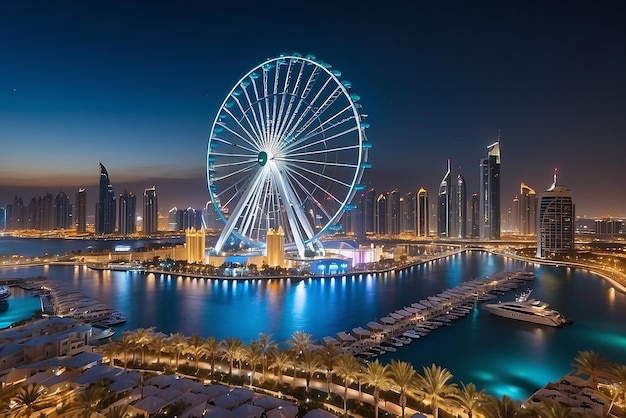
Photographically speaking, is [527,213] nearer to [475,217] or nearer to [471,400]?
[475,217]

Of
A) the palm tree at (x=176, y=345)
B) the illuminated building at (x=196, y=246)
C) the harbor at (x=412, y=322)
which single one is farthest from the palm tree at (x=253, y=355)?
the illuminated building at (x=196, y=246)

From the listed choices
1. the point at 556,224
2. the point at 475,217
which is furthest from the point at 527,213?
the point at 556,224

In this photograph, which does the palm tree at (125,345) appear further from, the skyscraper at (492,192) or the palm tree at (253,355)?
the skyscraper at (492,192)

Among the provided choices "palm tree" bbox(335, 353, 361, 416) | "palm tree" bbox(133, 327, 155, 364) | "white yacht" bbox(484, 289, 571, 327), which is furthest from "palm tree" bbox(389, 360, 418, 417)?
"white yacht" bbox(484, 289, 571, 327)

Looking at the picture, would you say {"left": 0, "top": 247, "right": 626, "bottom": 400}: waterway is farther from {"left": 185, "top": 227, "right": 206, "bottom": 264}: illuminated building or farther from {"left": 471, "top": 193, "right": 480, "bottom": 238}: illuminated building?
{"left": 471, "top": 193, "right": 480, "bottom": 238}: illuminated building

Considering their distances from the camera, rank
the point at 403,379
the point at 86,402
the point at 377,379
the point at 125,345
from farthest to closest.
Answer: the point at 125,345, the point at 377,379, the point at 403,379, the point at 86,402

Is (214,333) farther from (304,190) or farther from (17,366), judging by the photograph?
(304,190)

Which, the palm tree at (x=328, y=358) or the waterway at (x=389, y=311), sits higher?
the palm tree at (x=328, y=358)
